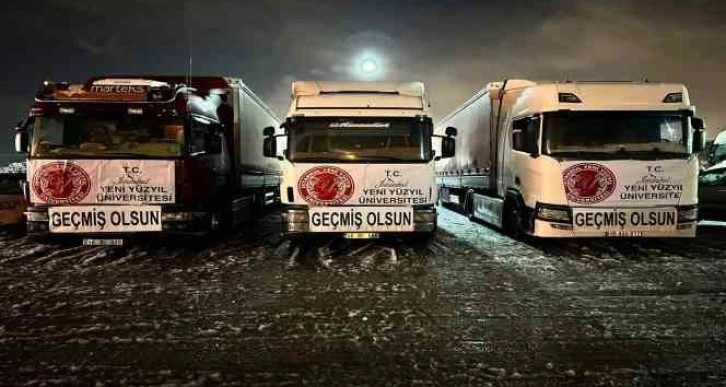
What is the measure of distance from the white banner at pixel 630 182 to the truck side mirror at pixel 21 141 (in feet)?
28.9

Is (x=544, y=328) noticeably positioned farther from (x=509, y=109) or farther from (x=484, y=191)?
(x=484, y=191)

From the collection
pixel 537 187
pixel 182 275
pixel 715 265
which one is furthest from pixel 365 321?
pixel 715 265

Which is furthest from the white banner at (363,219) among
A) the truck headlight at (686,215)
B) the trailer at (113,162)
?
the truck headlight at (686,215)

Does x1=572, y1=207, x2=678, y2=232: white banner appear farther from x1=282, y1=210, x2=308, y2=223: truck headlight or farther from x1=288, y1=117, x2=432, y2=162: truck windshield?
x1=282, y1=210, x2=308, y2=223: truck headlight

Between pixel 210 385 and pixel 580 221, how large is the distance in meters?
6.65

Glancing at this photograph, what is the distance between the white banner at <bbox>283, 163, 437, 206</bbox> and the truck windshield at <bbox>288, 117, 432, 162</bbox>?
9.6 inches

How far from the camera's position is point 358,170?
812cm

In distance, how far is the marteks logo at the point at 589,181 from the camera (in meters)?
8.09

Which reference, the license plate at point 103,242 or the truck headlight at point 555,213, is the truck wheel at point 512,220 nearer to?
the truck headlight at point 555,213

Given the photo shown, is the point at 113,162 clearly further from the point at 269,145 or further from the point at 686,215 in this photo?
the point at 686,215

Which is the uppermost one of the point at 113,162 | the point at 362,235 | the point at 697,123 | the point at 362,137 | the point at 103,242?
the point at 697,123

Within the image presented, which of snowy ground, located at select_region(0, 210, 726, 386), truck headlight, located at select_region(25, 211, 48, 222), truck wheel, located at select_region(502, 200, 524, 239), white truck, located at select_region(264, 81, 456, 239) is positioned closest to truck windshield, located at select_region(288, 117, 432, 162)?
white truck, located at select_region(264, 81, 456, 239)

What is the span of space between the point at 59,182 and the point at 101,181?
63 centimetres

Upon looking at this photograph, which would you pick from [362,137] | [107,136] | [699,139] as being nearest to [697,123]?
[699,139]
